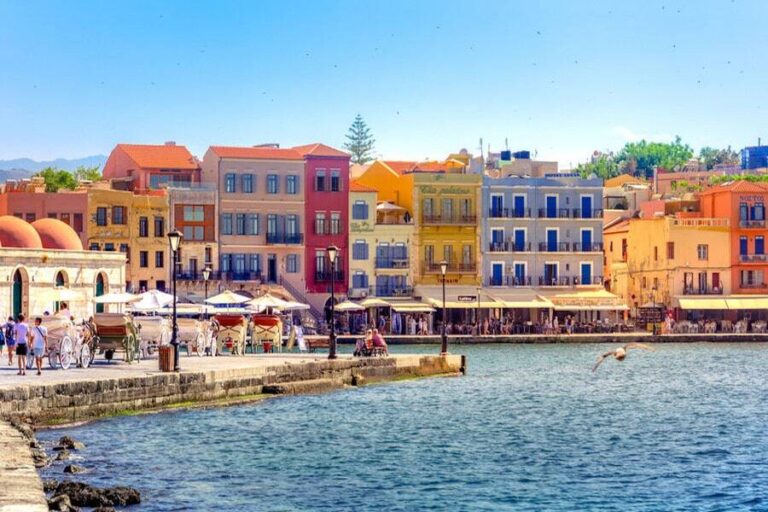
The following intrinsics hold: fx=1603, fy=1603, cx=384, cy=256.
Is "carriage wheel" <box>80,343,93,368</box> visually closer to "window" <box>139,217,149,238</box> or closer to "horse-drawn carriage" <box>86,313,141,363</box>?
"horse-drawn carriage" <box>86,313,141,363</box>

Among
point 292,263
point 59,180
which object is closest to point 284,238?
point 292,263

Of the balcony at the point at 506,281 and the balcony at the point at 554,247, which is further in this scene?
the balcony at the point at 554,247

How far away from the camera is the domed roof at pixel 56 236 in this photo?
64.7m

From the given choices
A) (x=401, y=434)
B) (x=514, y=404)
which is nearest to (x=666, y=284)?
(x=514, y=404)

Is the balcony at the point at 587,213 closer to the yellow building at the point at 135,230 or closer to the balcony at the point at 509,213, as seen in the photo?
the balcony at the point at 509,213

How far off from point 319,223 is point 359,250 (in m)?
2.89

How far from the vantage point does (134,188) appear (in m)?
91.5

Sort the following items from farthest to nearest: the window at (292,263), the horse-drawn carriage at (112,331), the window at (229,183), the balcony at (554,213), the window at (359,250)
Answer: the balcony at (554,213) < the window at (359,250) < the window at (292,263) < the window at (229,183) < the horse-drawn carriage at (112,331)

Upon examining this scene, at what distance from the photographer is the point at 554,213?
318 feet

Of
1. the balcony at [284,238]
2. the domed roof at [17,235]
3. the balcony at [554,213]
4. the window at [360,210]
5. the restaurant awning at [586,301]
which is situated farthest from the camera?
the balcony at [554,213]

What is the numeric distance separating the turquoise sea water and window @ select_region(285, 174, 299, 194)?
4065 cm

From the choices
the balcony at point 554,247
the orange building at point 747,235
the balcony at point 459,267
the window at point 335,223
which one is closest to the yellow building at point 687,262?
the orange building at point 747,235

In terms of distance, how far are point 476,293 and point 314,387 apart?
49551 mm

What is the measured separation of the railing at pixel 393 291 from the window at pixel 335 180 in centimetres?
615
